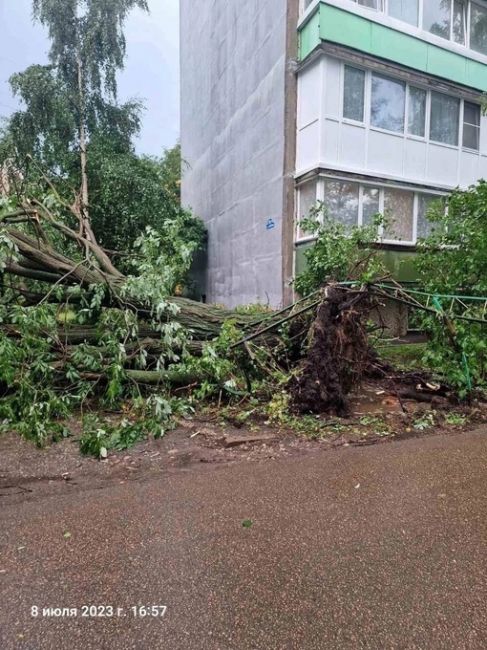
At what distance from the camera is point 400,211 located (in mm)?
10219

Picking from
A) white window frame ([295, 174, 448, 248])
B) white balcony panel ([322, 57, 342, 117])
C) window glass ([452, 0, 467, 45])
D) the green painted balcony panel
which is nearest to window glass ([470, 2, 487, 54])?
window glass ([452, 0, 467, 45])

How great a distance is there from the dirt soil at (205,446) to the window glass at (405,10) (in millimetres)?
9635

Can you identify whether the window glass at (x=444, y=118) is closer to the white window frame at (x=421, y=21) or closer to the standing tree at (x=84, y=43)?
the white window frame at (x=421, y=21)

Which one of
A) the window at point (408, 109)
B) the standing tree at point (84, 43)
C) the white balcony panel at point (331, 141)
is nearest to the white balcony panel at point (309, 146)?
the white balcony panel at point (331, 141)

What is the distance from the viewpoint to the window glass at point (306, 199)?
9436 millimetres

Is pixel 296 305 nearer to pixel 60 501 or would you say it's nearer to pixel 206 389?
pixel 206 389

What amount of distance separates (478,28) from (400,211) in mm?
5650

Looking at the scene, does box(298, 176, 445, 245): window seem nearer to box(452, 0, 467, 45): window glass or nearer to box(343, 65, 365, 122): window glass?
box(343, 65, 365, 122): window glass

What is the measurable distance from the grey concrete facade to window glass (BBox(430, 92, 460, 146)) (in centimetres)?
385

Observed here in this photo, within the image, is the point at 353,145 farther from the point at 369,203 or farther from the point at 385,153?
the point at 369,203

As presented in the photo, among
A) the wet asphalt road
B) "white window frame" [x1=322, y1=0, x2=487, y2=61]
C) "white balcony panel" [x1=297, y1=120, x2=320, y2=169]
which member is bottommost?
the wet asphalt road

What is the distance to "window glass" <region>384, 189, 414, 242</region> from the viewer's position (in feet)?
32.9

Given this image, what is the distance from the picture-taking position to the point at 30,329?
3.83 m

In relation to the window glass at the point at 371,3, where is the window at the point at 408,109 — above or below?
below
